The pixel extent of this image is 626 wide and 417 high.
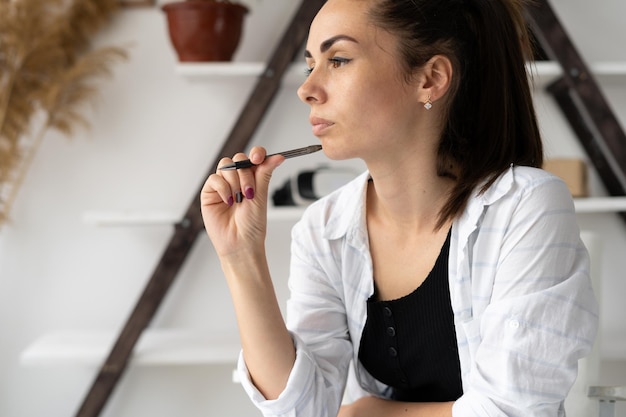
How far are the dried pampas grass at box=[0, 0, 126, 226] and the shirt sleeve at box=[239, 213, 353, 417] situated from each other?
3.98 ft

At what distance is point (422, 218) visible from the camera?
139cm

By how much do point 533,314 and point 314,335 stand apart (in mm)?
423

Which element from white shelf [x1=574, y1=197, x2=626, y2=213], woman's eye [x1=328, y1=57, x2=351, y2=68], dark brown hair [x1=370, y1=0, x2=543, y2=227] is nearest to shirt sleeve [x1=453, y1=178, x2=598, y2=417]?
dark brown hair [x1=370, y1=0, x2=543, y2=227]

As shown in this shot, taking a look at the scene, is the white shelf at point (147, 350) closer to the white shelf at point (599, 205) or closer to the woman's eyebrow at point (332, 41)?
the white shelf at point (599, 205)

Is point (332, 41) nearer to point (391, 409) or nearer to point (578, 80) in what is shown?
point (391, 409)

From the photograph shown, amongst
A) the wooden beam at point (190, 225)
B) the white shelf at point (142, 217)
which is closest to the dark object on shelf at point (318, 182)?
the white shelf at point (142, 217)

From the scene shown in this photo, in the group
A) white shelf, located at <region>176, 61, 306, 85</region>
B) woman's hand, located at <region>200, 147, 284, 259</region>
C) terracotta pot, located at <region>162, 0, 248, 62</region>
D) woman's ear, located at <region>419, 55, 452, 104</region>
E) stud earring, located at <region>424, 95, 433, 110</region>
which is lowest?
white shelf, located at <region>176, 61, 306, 85</region>

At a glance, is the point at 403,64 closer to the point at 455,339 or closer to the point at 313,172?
the point at 455,339

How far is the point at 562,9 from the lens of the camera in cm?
251

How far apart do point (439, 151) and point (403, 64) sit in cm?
16

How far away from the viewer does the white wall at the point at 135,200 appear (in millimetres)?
2516

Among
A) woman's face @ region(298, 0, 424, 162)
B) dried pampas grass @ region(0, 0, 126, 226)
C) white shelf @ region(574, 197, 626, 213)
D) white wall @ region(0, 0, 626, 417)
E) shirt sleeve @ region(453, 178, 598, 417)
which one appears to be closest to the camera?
shirt sleeve @ region(453, 178, 598, 417)

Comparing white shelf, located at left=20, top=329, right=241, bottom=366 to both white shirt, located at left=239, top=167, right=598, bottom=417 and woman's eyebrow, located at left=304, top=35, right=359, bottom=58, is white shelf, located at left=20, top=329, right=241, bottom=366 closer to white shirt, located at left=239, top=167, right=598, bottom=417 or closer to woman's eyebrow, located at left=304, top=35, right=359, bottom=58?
white shirt, located at left=239, top=167, right=598, bottom=417

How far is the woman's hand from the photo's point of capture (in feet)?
4.28
